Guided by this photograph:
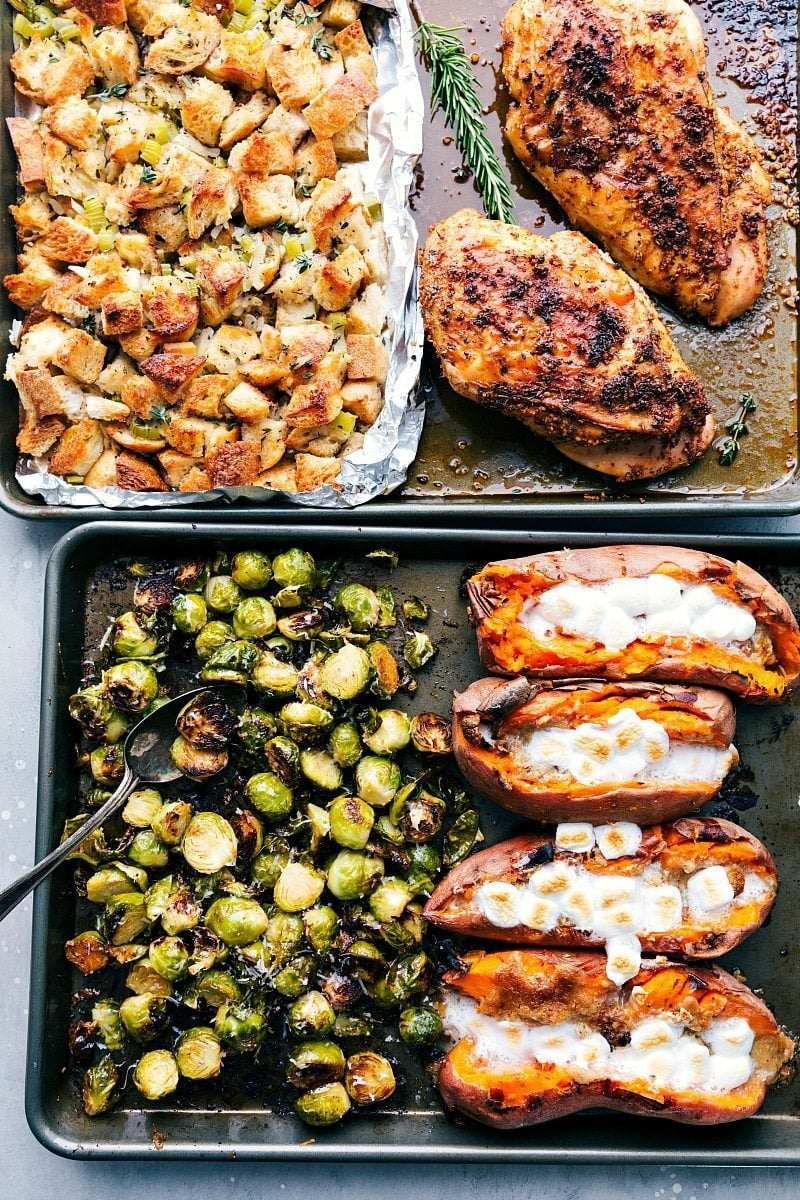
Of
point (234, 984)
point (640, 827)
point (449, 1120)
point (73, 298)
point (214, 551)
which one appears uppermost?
point (73, 298)

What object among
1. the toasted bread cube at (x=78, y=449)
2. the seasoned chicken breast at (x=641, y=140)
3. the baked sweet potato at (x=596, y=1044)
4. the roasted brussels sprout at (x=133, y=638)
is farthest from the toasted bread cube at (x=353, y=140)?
the baked sweet potato at (x=596, y=1044)

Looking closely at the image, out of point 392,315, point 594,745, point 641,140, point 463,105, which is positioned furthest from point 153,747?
point 641,140

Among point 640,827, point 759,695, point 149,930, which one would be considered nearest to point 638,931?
point 640,827

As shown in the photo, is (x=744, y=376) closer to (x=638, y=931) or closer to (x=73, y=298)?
(x=638, y=931)

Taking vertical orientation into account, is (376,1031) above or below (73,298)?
below

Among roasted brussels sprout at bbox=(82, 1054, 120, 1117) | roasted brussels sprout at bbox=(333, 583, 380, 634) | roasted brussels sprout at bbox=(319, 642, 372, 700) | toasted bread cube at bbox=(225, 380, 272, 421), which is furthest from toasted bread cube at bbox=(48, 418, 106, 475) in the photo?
roasted brussels sprout at bbox=(82, 1054, 120, 1117)
